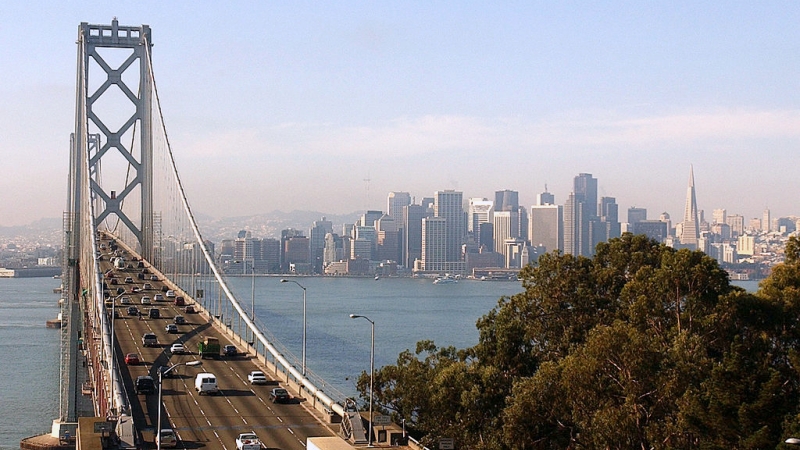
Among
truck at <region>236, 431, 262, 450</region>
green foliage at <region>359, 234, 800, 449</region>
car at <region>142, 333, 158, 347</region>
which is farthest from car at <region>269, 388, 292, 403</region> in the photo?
car at <region>142, 333, 158, 347</region>

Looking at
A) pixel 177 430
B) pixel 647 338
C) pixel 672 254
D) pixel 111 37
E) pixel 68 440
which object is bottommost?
pixel 68 440

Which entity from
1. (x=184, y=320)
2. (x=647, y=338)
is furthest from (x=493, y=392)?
(x=184, y=320)

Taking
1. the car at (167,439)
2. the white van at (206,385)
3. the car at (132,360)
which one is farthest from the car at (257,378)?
the car at (167,439)

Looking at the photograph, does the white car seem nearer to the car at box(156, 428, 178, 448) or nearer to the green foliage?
the green foliage

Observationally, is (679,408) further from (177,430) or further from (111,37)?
(111,37)

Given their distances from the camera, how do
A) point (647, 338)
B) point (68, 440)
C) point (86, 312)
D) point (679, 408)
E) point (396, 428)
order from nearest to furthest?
point (679, 408) → point (647, 338) → point (396, 428) → point (68, 440) → point (86, 312)

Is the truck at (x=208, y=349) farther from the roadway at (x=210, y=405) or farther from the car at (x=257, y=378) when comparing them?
the car at (x=257, y=378)

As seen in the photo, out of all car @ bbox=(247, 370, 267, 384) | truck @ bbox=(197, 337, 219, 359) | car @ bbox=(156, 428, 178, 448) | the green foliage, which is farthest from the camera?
truck @ bbox=(197, 337, 219, 359)
